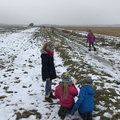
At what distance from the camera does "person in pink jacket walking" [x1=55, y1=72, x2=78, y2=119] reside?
3823mm

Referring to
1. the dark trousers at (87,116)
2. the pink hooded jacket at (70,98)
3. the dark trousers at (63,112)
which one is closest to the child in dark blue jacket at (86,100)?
the dark trousers at (87,116)

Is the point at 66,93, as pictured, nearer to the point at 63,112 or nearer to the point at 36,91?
the point at 63,112

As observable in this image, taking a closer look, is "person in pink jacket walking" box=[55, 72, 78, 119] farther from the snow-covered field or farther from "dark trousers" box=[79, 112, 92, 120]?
"dark trousers" box=[79, 112, 92, 120]

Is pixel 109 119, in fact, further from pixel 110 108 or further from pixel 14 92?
pixel 14 92

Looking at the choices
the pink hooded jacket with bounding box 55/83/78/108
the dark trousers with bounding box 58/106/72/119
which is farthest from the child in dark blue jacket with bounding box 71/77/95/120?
the dark trousers with bounding box 58/106/72/119

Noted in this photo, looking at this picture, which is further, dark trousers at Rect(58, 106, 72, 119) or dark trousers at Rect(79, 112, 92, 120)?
dark trousers at Rect(58, 106, 72, 119)

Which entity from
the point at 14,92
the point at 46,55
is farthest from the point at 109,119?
the point at 14,92

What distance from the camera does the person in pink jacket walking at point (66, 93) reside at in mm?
3823

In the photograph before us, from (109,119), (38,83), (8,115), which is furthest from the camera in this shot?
(38,83)

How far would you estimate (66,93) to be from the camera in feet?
12.5

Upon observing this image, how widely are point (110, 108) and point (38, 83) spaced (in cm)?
347

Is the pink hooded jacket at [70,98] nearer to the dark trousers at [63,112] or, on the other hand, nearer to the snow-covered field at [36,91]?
the dark trousers at [63,112]

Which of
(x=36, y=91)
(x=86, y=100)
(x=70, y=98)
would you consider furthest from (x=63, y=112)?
(x=36, y=91)

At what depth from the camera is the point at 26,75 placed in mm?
7539
